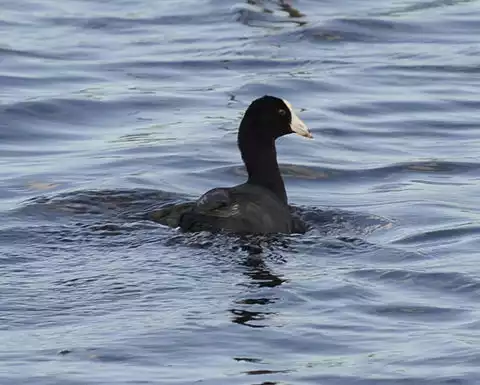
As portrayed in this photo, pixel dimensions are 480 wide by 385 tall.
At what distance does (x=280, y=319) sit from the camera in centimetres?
970

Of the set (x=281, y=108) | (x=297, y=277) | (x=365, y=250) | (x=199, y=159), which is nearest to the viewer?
(x=297, y=277)

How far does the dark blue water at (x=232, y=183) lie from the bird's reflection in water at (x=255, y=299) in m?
0.02

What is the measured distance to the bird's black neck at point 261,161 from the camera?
1307 cm

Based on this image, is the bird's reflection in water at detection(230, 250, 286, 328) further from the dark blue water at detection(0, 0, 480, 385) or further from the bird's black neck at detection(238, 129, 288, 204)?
the bird's black neck at detection(238, 129, 288, 204)

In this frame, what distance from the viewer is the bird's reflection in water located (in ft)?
31.7

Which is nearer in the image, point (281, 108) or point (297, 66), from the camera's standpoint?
point (281, 108)

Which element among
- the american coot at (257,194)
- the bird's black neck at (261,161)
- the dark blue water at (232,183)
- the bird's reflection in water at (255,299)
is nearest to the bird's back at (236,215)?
the american coot at (257,194)

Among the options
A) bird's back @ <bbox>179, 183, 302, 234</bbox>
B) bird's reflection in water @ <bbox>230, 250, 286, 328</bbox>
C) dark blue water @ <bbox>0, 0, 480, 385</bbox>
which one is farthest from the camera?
bird's back @ <bbox>179, 183, 302, 234</bbox>

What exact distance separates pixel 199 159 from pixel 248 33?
778 centimetres

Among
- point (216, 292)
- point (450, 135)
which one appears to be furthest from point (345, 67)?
point (216, 292)

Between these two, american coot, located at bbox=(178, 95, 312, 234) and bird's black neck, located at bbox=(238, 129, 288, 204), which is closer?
american coot, located at bbox=(178, 95, 312, 234)

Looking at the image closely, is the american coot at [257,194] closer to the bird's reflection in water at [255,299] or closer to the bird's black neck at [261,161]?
the bird's black neck at [261,161]

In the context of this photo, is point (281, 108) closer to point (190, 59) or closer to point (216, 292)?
point (216, 292)

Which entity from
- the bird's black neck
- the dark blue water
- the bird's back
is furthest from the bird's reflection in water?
the bird's black neck
